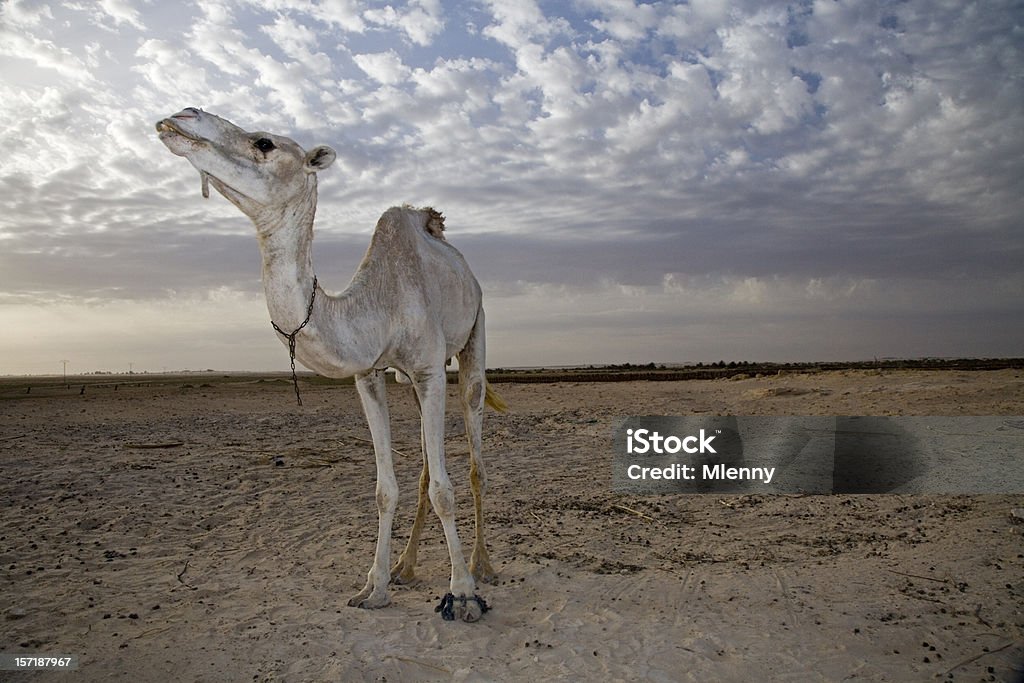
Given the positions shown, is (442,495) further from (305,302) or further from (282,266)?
(282,266)

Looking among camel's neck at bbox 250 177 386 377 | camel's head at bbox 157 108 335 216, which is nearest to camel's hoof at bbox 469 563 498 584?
camel's neck at bbox 250 177 386 377

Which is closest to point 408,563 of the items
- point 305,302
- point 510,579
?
point 510,579

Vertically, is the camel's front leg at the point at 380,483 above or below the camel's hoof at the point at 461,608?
above

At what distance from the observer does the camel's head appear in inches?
143

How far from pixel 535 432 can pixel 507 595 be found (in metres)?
9.52

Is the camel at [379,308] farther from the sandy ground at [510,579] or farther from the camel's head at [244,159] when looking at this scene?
the sandy ground at [510,579]

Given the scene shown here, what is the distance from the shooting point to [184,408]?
22047 millimetres

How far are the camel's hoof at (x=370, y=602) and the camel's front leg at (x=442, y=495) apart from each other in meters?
0.56

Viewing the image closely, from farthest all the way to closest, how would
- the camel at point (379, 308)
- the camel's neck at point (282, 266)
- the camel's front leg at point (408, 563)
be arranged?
the camel's front leg at point (408, 563)
the camel's neck at point (282, 266)
the camel at point (379, 308)

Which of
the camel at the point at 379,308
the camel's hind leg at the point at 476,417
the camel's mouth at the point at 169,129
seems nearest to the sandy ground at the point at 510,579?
the camel's hind leg at the point at 476,417

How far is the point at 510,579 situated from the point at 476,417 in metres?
1.56

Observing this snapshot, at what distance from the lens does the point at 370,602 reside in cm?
543

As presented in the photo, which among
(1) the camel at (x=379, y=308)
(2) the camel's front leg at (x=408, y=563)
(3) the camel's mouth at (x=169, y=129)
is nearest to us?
(3) the camel's mouth at (x=169, y=129)

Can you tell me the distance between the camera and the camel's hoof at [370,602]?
5422 millimetres
